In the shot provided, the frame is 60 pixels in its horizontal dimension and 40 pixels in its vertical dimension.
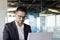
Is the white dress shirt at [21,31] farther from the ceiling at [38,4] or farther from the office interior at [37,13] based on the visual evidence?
the ceiling at [38,4]

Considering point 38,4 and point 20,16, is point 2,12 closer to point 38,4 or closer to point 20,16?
point 38,4

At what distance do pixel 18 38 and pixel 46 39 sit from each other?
0.37 m

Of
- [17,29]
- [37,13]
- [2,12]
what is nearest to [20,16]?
[17,29]

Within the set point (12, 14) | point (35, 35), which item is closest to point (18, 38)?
point (35, 35)

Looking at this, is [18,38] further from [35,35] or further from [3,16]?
[3,16]

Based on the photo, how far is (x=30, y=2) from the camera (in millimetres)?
5012

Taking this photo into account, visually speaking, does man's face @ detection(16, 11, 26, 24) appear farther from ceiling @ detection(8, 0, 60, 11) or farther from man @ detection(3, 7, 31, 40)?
ceiling @ detection(8, 0, 60, 11)

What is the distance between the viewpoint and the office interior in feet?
16.0

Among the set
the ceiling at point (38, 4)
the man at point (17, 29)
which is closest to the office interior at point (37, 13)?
the ceiling at point (38, 4)

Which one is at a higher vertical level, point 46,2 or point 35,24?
point 46,2

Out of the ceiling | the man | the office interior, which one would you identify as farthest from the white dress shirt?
the ceiling

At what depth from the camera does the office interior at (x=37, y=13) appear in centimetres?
487

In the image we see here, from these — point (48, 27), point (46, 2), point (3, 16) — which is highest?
point (46, 2)

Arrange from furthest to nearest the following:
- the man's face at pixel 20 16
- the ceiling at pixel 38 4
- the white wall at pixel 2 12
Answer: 1. the ceiling at pixel 38 4
2. the white wall at pixel 2 12
3. the man's face at pixel 20 16
